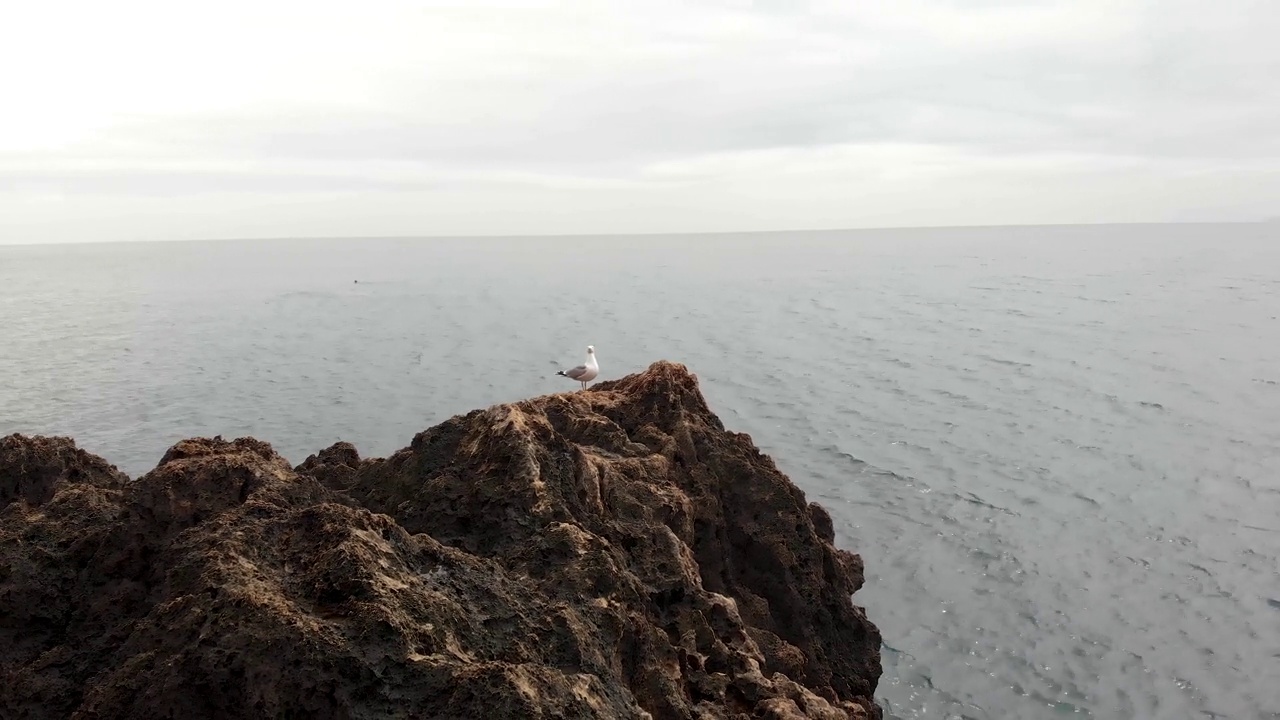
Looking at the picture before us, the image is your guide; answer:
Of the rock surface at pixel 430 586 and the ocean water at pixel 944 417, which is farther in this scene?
the ocean water at pixel 944 417

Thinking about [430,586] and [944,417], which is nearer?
[430,586]

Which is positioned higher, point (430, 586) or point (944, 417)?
point (430, 586)

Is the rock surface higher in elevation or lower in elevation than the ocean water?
higher

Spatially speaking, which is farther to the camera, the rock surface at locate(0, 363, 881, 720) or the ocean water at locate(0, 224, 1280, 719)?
the ocean water at locate(0, 224, 1280, 719)

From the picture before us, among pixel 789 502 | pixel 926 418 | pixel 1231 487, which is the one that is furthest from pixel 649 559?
pixel 926 418

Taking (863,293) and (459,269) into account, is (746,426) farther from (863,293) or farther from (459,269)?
(459,269)
